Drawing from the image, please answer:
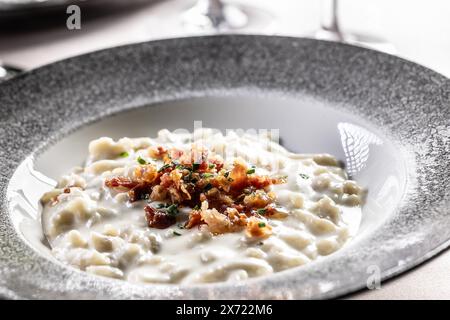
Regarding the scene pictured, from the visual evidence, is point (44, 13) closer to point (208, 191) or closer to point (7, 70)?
point (7, 70)

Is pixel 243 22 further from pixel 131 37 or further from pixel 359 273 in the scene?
pixel 359 273

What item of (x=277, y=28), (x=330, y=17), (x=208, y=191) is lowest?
(x=208, y=191)

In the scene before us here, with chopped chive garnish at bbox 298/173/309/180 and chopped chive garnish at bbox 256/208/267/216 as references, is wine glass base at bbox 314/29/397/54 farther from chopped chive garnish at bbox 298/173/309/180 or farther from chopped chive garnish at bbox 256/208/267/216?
chopped chive garnish at bbox 256/208/267/216

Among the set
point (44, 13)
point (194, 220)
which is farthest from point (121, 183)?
point (44, 13)

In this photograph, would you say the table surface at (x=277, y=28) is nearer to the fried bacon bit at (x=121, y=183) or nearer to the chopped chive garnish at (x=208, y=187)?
the fried bacon bit at (x=121, y=183)

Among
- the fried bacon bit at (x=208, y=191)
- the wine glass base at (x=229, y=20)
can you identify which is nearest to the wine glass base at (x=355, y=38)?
the wine glass base at (x=229, y=20)
